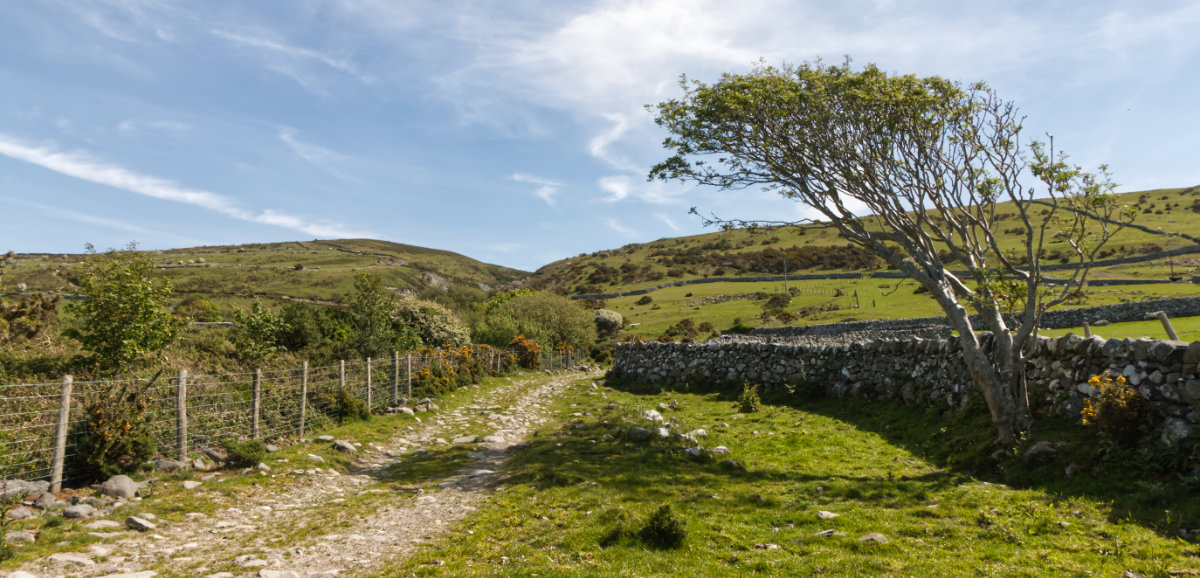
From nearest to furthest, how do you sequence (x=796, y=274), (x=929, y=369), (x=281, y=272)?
(x=929, y=369)
(x=796, y=274)
(x=281, y=272)

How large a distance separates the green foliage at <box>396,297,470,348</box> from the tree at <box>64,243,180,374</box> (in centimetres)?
1935

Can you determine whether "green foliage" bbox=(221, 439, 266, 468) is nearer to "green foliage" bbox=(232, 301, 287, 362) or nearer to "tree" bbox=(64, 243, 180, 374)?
"tree" bbox=(64, 243, 180, 374)

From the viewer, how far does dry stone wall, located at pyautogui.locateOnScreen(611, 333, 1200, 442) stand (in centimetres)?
827

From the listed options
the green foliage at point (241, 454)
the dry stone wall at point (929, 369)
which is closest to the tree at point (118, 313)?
the green foliage at point (241, 454)

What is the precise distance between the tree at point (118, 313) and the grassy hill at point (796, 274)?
20563 millimetres

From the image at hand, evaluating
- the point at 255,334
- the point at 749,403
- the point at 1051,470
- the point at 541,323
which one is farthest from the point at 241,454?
the point at 541,323

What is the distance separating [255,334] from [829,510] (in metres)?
17.9

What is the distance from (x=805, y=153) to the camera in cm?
1357

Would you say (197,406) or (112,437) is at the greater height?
(197,406)

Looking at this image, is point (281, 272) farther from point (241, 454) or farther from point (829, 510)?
point (829, 510)

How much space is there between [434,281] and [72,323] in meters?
154

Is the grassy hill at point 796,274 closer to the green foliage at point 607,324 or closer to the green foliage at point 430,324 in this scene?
the green foliage at point 607,324

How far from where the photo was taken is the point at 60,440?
29.2 feet

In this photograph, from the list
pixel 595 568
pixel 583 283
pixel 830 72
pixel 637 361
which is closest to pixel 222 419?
pixel 595 568
